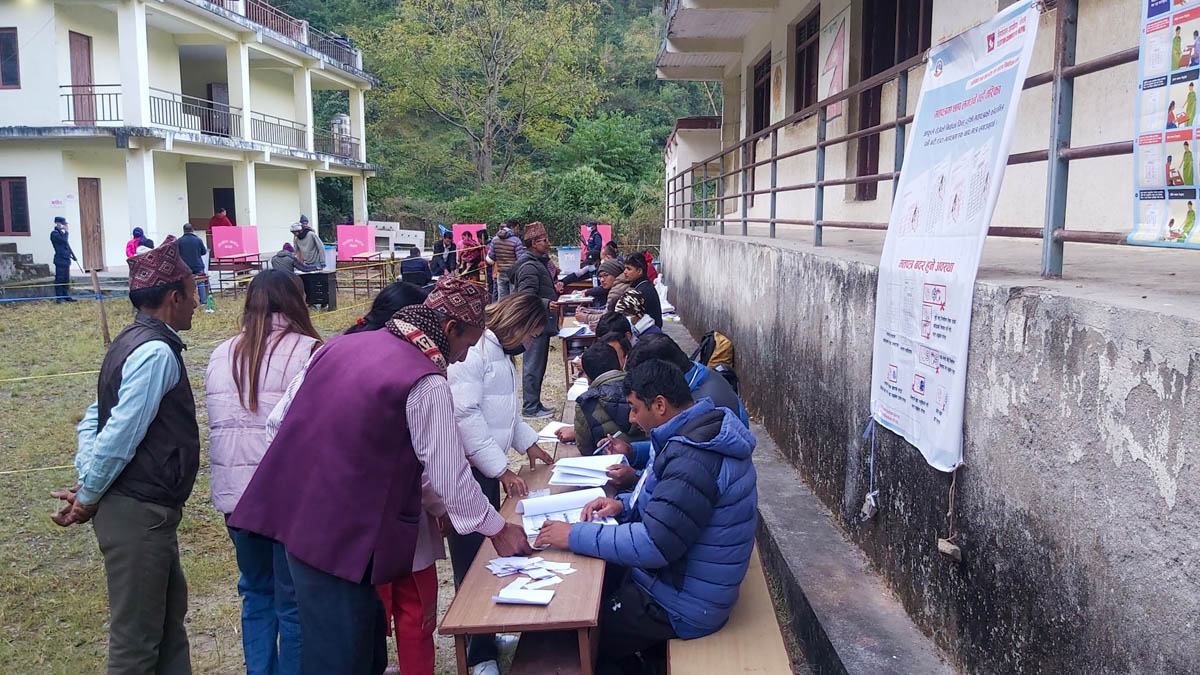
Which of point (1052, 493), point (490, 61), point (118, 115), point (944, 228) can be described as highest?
point (490, 61)

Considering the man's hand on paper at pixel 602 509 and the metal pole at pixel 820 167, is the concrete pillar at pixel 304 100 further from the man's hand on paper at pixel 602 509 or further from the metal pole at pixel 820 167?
the man's hand on paper at pixel 602 509

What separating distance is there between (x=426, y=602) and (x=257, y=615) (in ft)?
2.65

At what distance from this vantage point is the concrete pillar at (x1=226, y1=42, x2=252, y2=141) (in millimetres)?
24328

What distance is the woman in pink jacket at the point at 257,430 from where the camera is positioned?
11.2 feet

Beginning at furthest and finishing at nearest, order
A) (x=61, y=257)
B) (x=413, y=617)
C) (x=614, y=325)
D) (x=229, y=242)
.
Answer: (x=229, y=242), (x=61, y=257), (x=614, y=325), (x=413, y=617)

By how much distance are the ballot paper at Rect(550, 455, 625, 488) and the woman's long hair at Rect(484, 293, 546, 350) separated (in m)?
0.62

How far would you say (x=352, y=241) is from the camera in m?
22.0

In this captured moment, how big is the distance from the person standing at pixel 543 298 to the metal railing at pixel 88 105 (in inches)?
618

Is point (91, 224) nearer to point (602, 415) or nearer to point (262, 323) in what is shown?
point (602, 415)

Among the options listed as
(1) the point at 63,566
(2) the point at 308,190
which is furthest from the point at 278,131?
(1) the point at 63,566

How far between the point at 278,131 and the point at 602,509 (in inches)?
1076

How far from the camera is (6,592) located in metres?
4.64

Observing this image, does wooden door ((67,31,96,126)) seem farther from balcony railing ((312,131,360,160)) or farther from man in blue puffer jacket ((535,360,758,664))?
man in blue puffer jacket ((535,360,758,664))

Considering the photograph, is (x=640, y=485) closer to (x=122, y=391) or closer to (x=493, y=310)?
(x=493, y=310)
